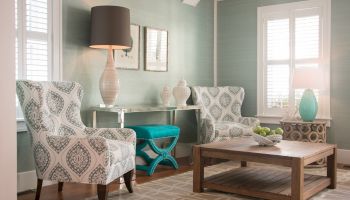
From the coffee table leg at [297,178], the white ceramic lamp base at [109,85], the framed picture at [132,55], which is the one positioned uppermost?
the framed picture at [132,55]

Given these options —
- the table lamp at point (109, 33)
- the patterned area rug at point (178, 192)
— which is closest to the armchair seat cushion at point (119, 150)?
the patterned area rug at point (178, 192)

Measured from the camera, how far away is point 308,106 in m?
5.13

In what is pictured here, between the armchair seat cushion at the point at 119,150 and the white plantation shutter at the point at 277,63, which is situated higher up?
the white plantation shutter at the point at 277,63

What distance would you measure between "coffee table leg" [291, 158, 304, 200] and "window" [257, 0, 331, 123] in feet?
7.45

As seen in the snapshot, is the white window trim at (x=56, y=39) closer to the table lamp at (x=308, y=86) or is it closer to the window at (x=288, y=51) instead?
the table lamp at (x=308, y=86)

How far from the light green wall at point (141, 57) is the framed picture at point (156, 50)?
0.08 meters

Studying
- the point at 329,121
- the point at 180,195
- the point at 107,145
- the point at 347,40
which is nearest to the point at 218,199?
the point at 180,195

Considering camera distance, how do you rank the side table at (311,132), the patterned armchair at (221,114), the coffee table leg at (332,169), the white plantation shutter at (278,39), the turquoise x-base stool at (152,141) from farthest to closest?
the white plantation shutter at (278,39) < the patterned armchair at (221,114) < the side table at (311,132) < the turquoise x-base stool at (152,141) < the coffee table leg at (332,169)

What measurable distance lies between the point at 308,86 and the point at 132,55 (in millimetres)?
2160

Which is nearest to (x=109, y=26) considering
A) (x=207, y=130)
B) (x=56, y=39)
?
(x=56, y=39)

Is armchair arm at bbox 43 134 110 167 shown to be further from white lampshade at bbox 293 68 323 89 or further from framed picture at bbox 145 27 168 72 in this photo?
white lampshade at bbox 293 68 323 89

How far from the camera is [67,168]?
3.28m

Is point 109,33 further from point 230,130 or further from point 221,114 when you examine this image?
point 221,114

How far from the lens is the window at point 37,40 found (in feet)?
12.7
